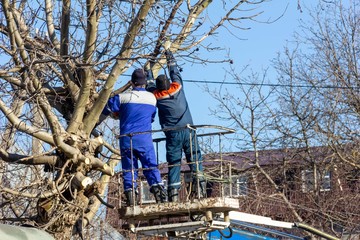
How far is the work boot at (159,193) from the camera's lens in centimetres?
1162

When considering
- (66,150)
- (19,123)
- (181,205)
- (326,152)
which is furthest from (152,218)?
(326,152)

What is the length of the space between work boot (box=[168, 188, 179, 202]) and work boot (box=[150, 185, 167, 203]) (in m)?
0.07

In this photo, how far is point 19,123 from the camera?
11211 mm

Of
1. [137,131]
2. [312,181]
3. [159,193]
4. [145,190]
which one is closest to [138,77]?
[137,131]

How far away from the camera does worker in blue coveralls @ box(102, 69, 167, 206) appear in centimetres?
1155

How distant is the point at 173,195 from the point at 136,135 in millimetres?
919

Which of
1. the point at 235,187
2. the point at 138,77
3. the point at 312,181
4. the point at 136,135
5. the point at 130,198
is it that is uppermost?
the point at 138,77

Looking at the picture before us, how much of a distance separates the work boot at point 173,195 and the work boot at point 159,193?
69mm

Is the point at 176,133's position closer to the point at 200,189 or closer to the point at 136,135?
the point at 136,135

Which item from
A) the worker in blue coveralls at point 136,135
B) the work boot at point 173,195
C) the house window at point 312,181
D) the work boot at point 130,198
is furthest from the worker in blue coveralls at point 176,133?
the house window at point 312,181

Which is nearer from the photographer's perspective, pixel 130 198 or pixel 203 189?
pixel 130 198

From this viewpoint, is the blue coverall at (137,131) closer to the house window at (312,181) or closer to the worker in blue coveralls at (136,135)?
the worker in blue coveralls at (136,135)

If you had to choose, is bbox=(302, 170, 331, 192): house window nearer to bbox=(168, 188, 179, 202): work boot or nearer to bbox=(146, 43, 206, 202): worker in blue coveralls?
bbox=(146, 43, 206, 202): worker in blue coveralls

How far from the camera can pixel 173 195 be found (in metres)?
11.7
